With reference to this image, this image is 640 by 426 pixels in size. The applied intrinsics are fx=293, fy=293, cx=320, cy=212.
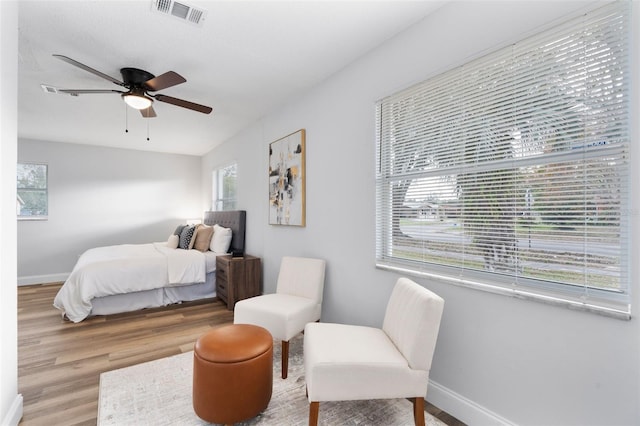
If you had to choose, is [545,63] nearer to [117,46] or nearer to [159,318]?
[117,46]

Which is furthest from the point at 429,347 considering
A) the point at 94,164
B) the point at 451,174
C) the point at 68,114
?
the point at 94,164

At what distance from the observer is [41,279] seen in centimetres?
529

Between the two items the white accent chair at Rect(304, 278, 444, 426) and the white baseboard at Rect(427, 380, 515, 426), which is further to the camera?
the white baseboard at Rect(427, 380, 515, 426)

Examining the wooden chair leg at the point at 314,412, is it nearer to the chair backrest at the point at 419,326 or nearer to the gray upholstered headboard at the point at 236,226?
the chair backrest at the point at 419,326

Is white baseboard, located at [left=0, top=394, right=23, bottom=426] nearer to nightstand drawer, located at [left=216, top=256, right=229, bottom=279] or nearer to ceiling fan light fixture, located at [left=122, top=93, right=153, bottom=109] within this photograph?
nightstand drawer, located at [left=216, top=256, right=229, bottom=279]

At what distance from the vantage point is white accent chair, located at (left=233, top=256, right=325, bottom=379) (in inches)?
89.7

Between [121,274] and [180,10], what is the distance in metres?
3.12

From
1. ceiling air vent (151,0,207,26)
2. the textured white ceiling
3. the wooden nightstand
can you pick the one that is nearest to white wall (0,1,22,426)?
the textured white ceiling

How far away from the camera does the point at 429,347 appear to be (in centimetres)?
152

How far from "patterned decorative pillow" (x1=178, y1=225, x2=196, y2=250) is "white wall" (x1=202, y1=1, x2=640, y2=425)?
2308 millimetres

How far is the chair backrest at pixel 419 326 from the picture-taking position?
1.52 m

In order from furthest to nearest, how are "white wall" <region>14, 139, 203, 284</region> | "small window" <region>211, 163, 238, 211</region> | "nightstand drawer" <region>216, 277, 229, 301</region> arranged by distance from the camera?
1. "white wall" <region>14, 139, 203, 284</region>
2. "small window" <region>211, 163, 238, 211</region>
3. "nightstand drawer" <region>216, 277, 229, 301</region>

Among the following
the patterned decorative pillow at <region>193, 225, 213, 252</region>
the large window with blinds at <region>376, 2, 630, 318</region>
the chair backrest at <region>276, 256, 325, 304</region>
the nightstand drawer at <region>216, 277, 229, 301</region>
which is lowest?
the nightstand drawer at <region>216, 277, 229, 301</region>

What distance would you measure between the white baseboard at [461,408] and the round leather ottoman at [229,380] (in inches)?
42.7
